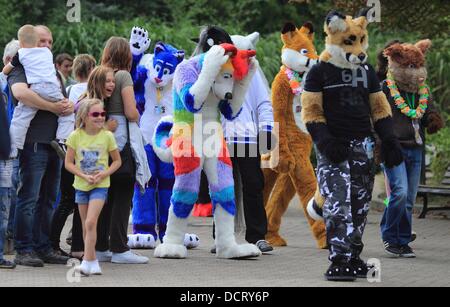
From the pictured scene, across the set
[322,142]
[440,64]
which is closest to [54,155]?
[322,142]

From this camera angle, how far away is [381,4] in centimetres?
1748

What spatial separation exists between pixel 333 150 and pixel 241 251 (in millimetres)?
1965

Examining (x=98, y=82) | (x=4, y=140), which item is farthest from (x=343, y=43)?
(x=4, y=140)

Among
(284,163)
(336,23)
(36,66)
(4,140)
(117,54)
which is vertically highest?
(336,23)

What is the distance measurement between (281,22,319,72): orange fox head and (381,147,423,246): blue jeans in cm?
146

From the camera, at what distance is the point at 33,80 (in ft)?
36.0

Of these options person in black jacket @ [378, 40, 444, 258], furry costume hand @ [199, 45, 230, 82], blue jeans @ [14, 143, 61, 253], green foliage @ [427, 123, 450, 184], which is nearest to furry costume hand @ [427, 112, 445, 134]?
person in black jacket @ [378, 40, 444, 258]

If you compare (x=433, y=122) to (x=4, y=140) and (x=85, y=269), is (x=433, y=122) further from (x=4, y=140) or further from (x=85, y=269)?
(x=4, y=140)

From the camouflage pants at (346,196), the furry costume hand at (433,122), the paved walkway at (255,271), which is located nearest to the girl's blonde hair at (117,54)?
the paved walkway at (255,271)

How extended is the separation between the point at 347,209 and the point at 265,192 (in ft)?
10.6

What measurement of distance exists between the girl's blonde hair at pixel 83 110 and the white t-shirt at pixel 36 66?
0.55 m

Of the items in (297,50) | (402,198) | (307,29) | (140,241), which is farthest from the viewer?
(307,29)

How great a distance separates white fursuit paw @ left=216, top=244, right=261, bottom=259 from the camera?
1163 cm

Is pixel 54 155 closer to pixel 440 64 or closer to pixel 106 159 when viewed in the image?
pixel 106 159
